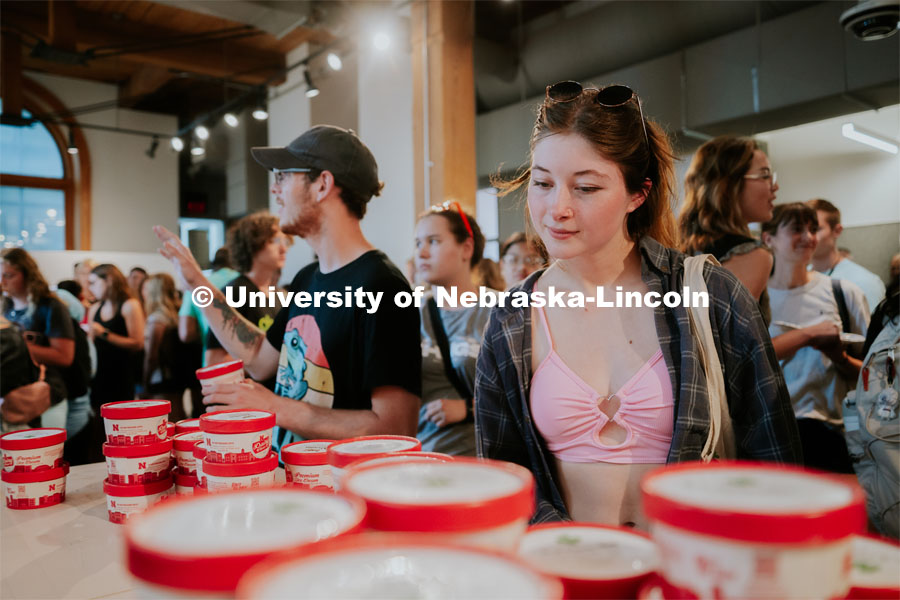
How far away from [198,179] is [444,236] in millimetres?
10234

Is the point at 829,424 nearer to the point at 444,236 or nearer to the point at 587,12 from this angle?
the point at 444,236

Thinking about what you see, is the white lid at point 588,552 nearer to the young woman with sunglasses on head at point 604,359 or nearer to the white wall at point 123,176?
the young woman with sunglasses on head at point 604,359

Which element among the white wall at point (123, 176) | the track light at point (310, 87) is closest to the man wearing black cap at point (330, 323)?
→ the track light at point (310, 87)

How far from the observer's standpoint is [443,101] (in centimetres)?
467

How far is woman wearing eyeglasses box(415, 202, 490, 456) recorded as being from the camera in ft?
8.01

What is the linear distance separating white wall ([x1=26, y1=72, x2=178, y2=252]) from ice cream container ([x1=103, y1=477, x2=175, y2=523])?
10.5 meters

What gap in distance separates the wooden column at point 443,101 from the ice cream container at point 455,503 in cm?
406

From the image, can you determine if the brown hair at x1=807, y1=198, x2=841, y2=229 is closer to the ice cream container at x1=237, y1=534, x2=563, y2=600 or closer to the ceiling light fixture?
the ceiling light fixture

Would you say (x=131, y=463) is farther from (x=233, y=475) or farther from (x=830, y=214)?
(x=830, y=214)

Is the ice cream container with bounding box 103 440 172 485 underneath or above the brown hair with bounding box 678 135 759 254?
underneath

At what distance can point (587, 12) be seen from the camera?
5.20m

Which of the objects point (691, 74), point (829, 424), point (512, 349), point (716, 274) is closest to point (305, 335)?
point (512, 349)

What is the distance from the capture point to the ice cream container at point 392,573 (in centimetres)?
46

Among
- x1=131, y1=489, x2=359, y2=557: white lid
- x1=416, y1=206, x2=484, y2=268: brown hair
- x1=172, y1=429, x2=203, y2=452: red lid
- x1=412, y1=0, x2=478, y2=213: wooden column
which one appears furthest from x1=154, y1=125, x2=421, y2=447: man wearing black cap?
x1=412, y1=0, x2=478, y2=213: wooden column
